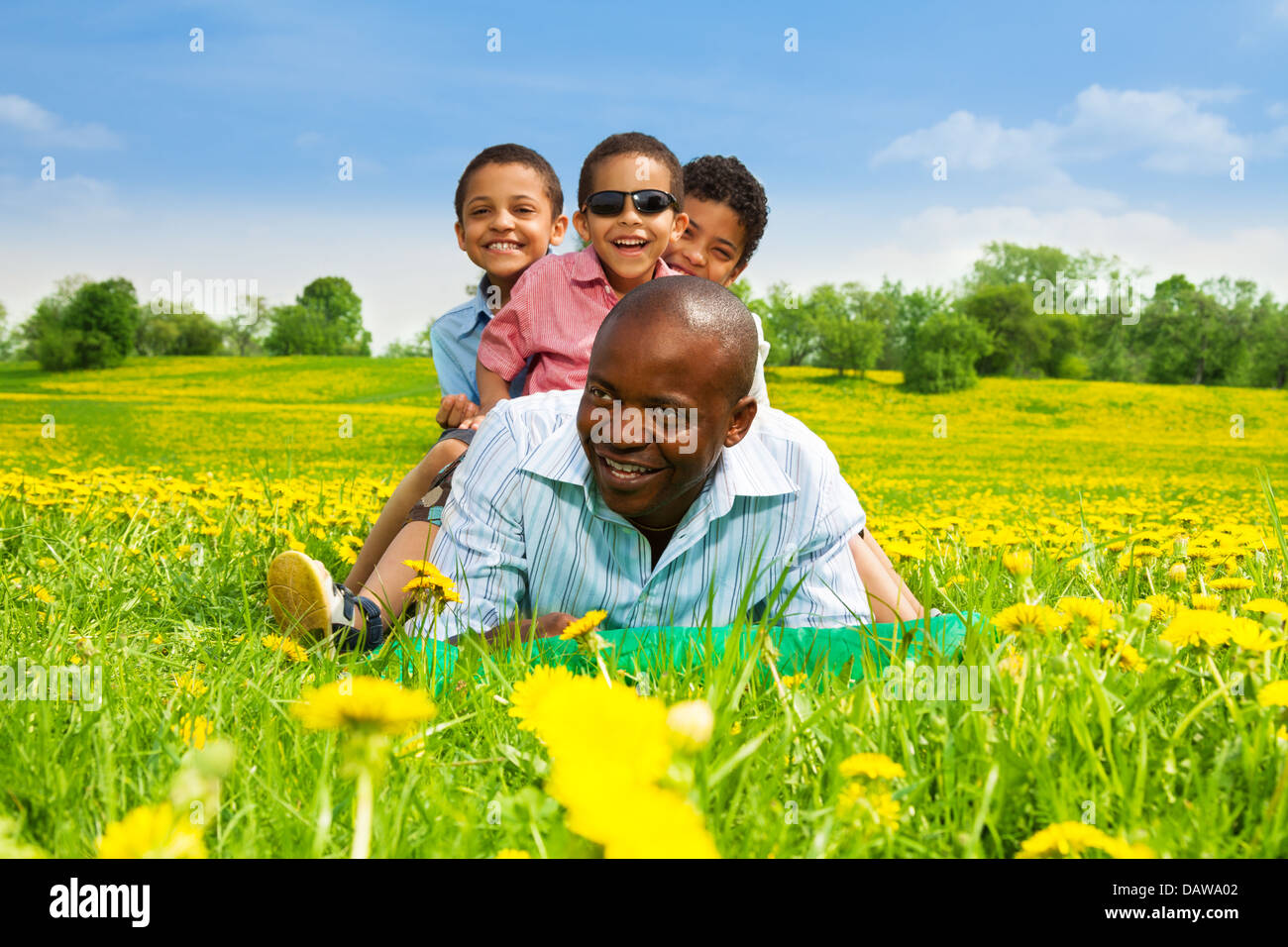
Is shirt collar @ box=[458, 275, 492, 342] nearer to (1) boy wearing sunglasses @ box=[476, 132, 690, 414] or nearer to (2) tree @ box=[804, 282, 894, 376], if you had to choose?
(1) boy wearing sunglasses @ box=[476, 132, 690, 414]

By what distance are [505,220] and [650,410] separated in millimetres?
2329

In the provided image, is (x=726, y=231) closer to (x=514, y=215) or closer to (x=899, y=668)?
(x=514, y=215)

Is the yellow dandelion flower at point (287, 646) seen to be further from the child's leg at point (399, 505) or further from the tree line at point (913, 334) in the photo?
the tree line at point (913, 334)

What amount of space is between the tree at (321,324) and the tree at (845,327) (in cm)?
2683

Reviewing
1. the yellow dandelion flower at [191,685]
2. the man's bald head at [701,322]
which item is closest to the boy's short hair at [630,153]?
the man's bald head at [701,322]

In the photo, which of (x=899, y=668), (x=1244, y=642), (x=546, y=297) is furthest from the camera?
(x=546, y=297)

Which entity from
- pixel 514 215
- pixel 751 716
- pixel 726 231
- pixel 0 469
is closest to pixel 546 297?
pixel 514 215

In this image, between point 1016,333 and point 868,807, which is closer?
point 868,807

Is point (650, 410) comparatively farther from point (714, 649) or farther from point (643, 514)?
point (714, 649)

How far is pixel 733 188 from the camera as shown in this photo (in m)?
4.52

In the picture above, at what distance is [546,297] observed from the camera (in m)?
3.77

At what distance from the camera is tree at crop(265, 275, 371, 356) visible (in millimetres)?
51500

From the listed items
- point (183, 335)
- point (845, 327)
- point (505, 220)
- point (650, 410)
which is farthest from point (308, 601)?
point (183, 335)

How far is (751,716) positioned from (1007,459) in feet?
52.3
